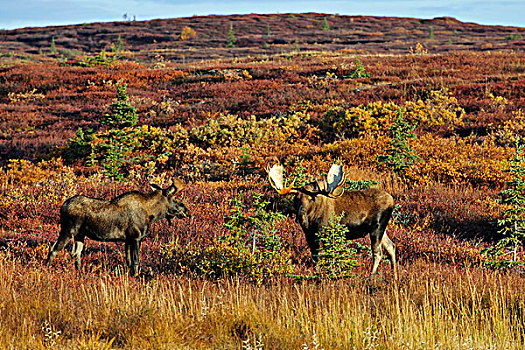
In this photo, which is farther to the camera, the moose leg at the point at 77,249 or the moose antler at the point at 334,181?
the moose leg at the point at 77,249

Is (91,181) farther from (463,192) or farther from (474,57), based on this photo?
(474,57)

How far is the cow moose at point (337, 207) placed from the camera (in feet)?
18.9

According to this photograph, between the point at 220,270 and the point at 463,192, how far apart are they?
256 inches

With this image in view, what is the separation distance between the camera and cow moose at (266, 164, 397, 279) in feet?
18.9

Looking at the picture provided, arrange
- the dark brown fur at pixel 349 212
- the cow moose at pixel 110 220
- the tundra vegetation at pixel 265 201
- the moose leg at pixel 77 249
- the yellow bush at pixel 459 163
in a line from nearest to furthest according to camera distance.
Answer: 1. the tundra vegetation at pixel 265 201
2. the cow moose at pixel 110 220
3. the dark brown fur at pixel 349 212
4. the moose leg at pixel 77 249
5. the yellow bush at pixel 459 163

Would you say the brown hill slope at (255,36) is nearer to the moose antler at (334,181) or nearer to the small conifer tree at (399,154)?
the small conifer tree at (399,154)

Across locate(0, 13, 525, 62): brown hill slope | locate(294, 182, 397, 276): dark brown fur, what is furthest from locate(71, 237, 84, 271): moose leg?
locate(0, 13, 525, 62): brown hill slope

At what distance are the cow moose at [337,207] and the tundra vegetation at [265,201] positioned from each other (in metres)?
0.24

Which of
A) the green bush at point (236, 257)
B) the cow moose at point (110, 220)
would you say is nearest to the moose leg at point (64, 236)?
the cow moose at point (110, 220)

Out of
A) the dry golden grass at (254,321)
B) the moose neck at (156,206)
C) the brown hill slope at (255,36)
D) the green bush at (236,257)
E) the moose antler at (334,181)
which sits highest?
the brown hill slope at (255,36)

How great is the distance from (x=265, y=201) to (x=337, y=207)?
1080mm

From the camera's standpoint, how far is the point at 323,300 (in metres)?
4.46

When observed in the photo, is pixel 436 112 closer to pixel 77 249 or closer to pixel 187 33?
pixel 77 249

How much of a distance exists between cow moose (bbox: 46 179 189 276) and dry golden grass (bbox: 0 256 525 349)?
90 centimetres
